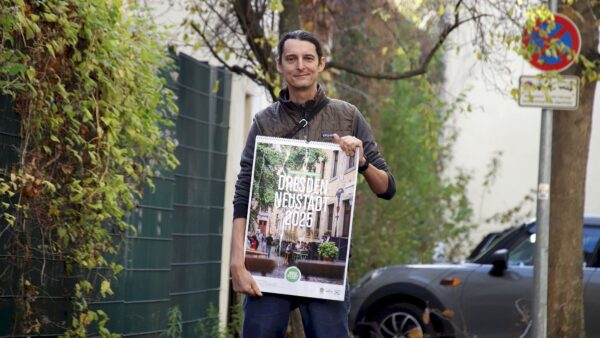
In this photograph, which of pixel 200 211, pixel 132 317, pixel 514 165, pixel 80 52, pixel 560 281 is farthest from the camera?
pixel 514 165

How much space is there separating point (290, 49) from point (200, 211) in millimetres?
5670

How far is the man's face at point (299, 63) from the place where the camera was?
5289 mm

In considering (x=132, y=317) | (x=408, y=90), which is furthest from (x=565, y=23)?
(x=408, y=90)

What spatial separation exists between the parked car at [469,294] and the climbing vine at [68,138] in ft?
19.0

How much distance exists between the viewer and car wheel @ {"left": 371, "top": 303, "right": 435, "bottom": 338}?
42.8ft

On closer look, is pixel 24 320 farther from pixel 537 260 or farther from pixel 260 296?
pixel 537 260

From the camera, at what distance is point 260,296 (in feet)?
17.0

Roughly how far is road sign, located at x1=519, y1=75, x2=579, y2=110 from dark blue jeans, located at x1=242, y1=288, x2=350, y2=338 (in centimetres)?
610

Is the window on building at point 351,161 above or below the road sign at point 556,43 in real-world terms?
below

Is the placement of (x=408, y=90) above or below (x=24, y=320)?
above

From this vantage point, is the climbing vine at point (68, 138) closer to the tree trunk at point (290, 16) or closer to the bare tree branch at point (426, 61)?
the tree trunk at point (290, 16)

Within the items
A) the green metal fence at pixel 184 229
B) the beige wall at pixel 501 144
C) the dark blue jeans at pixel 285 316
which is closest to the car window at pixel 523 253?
the green metal fence at pixel 184 229

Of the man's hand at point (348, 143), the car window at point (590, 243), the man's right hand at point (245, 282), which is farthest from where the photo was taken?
the car window at point (590, 243)

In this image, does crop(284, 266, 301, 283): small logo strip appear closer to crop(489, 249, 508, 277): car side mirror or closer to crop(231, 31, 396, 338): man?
crop(231, 31, 396, 338): man
